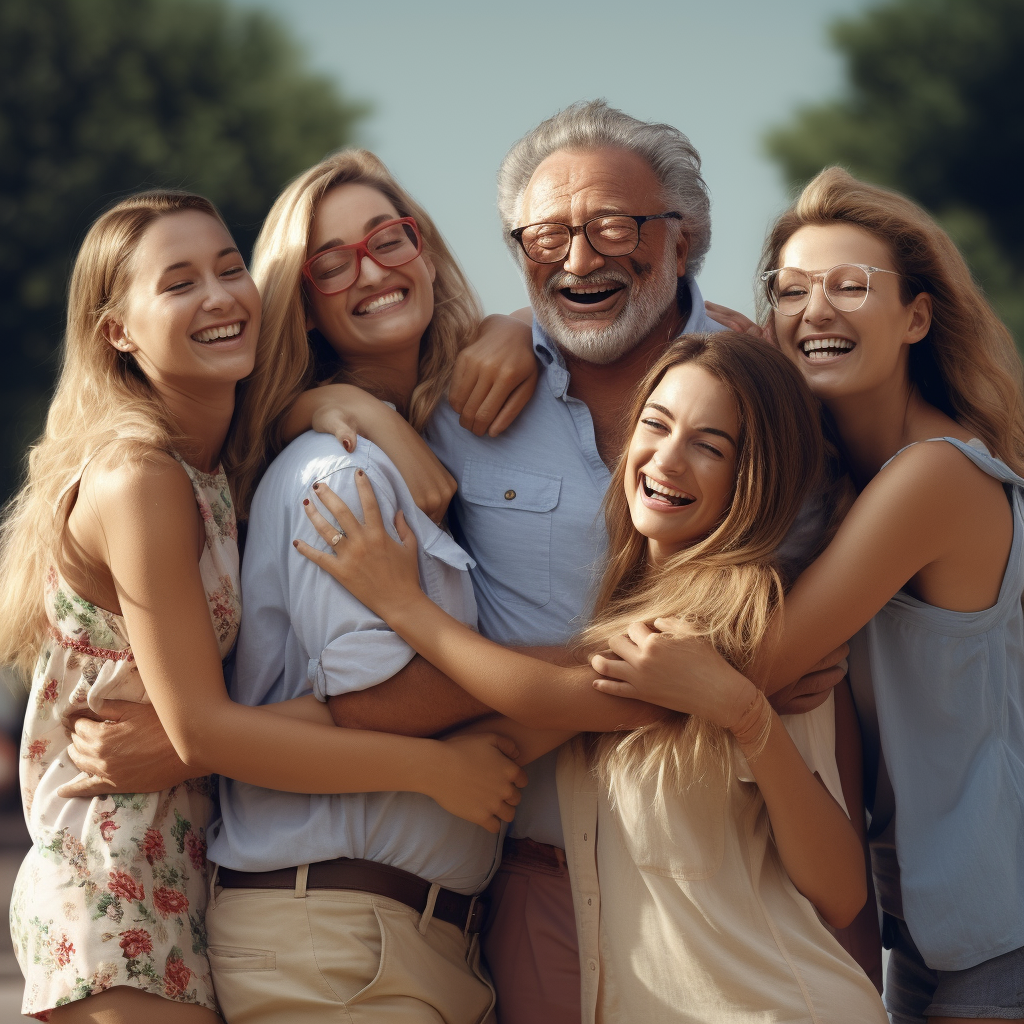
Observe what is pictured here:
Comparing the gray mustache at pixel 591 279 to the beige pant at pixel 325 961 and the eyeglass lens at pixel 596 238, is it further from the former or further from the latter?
the beige pant at pixel 325 961

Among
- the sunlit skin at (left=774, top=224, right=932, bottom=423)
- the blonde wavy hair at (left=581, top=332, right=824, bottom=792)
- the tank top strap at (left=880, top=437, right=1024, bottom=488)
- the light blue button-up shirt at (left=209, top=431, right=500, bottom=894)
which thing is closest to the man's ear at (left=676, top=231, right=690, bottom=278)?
the sunlit skin at (left=774, top=224, right=932, bottom=423)

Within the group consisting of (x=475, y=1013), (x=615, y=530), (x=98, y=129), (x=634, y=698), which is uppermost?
(x=98, y=129)

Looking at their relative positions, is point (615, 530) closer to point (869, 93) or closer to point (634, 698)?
point (634, 698)

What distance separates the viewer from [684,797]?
7.85 feet

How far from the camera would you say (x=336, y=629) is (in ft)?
8.41

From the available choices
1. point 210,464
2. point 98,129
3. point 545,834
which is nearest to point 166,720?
point 210,464

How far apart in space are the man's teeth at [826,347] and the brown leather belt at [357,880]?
1.49 m

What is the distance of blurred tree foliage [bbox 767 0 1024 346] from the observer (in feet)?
51.9

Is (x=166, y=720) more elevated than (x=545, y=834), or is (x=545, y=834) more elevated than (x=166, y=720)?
(x=166, y=720)

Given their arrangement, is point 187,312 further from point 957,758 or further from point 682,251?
point 957,758

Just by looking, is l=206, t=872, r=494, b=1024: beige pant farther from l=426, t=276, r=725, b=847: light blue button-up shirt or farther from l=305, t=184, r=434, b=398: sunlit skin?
l=305, t=184, r=434, b=398: sunlit skin

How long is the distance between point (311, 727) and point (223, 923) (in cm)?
48

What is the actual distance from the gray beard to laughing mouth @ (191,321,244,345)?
35.0 inches

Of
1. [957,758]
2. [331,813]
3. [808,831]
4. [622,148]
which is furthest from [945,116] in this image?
[331,813]
